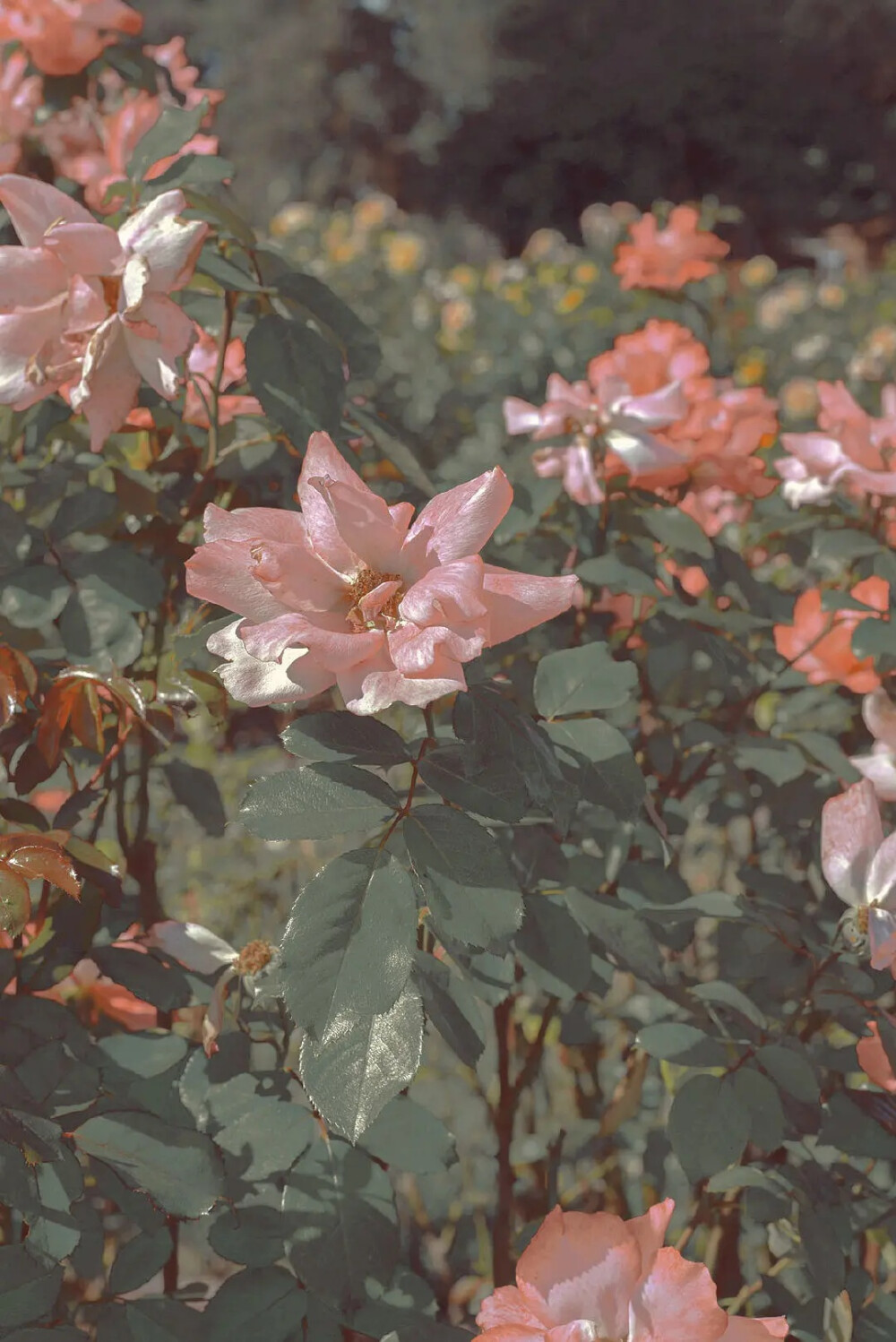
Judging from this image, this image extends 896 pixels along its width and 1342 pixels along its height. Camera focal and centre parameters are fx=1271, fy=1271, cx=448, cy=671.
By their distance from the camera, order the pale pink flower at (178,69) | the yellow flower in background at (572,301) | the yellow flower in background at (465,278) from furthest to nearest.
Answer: the yellow flower in background at (465,278)
the yellow flower in background at (572,301)
the pale pink flower at (178,69)

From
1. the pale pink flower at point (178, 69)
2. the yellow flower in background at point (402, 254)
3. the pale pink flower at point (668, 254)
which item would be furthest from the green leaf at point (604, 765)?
the yellow flower in background at point (402, 254)

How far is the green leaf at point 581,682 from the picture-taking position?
83 cm

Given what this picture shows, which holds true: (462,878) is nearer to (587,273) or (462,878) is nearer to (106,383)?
(106,383)

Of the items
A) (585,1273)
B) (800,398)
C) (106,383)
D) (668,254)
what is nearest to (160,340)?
(106,383)

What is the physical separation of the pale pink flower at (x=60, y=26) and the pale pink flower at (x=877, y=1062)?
1214 millimetres

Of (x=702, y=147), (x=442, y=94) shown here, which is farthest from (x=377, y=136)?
(x=702, y=147)

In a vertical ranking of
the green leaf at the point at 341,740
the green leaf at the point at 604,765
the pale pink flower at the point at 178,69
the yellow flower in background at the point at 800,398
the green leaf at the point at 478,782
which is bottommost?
the yellow flower in background at the point at 800,398

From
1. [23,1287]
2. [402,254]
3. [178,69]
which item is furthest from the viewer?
[402,254]

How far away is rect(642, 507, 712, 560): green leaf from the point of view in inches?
40.1

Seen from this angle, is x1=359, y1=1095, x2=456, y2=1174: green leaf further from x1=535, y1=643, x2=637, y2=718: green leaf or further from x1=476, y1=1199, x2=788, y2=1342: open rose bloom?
x1=535, y1=643, x2=637, y2=718: green leaf

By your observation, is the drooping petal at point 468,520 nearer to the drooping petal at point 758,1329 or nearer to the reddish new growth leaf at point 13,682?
the reddish new growth leaf at point 13,682

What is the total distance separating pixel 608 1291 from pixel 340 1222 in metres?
0.18

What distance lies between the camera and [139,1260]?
84 centimetres

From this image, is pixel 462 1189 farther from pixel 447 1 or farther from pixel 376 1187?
pixel 447 1
